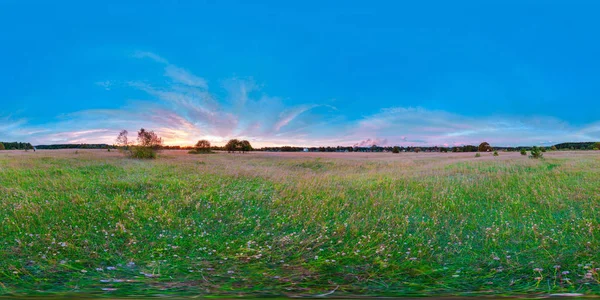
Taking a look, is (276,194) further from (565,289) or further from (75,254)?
(565,289)

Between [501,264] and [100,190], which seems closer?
[501,264]

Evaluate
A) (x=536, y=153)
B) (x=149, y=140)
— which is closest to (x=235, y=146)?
(x=149, y=140)

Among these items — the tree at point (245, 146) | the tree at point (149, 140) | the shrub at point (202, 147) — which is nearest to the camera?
the tree at point (149, 140)

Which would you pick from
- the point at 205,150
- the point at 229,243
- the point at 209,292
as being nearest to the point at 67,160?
the point at 205,150

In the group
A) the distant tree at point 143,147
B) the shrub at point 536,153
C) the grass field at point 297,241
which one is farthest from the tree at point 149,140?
the shrub at point 536,153

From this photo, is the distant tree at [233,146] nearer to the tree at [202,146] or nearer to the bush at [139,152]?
the tree at [202,146]

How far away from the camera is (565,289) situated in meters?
3.76

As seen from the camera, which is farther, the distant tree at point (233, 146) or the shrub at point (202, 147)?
the distant tree at point (233, 146)

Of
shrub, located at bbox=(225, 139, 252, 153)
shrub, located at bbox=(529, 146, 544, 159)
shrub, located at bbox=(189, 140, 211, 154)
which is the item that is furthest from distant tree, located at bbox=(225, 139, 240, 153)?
shrub, located at bbox=(529, 146, 544, 159)

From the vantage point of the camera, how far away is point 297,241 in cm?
558

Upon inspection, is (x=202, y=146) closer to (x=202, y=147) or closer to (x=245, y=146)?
(x=202, y=147)

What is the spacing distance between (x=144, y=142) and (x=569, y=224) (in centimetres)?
2754

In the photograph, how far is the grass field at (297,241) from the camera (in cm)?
396

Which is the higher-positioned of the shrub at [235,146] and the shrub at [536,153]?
the shrub at [235,146]
